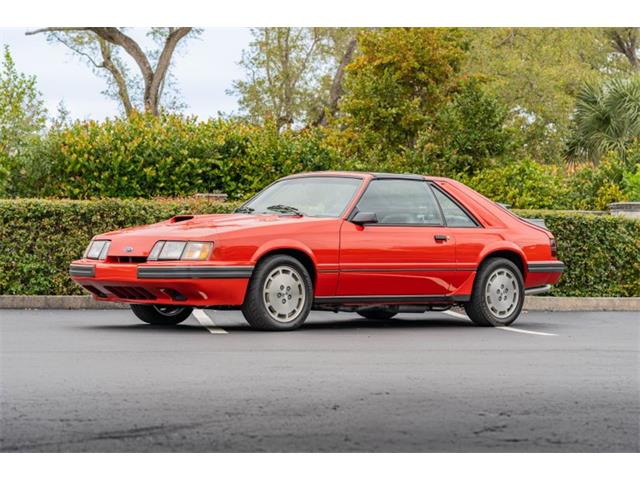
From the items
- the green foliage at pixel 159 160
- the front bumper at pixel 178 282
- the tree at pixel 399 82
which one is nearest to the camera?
the front bumper at pixel 178 282

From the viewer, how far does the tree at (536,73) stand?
4525 cm

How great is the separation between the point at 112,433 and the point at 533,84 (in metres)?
41.0

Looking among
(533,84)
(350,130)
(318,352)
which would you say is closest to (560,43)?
(533,84)

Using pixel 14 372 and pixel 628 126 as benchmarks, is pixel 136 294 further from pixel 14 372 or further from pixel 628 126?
pixel 628 126

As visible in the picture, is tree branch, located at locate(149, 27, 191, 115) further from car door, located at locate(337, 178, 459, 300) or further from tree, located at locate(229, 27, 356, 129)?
car door, located at locate(337, 178, 459, 300)

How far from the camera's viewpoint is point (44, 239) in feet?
52.6

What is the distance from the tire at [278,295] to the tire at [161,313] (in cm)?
154

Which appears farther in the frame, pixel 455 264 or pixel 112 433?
pixel 455 264

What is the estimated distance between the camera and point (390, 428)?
6.49 m

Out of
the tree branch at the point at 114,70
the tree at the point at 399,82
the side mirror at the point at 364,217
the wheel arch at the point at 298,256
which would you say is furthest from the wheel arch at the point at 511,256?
the tree branch at the point at 114,70

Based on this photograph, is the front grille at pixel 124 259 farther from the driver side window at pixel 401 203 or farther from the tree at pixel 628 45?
the tree at pixel 628 45

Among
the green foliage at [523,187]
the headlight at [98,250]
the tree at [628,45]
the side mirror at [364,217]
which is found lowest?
the headlight at [98,250]

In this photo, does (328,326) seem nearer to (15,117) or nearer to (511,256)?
(511,256)

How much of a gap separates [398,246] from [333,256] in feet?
2.63
